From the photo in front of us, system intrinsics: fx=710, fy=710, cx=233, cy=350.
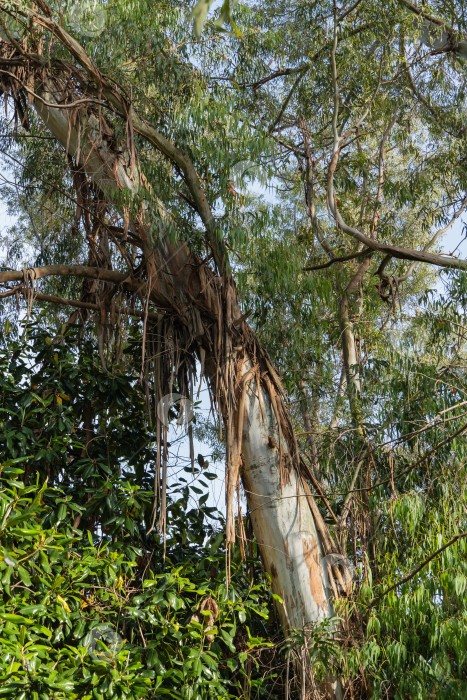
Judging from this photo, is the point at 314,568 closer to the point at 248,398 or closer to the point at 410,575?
the point at 410,575

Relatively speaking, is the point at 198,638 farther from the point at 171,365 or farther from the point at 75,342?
the point at 75,342

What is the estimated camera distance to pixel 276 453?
14.9 ft

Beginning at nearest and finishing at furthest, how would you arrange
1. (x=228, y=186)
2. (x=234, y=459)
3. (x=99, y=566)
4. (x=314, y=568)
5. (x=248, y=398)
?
(x=99, y=566)
(x=234, y=459)
(x=314, y=568)
(x=248, y=398)
(x=228, y=186)

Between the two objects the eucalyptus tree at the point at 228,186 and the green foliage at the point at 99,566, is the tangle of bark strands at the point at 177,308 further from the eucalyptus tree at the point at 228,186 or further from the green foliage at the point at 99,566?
the green foliage at the point at 99,566

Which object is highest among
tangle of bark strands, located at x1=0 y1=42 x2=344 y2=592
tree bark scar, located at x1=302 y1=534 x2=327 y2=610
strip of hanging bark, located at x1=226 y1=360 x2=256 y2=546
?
tangle of bark strands, located at x1=0 y1=42 x2=344 y2=592

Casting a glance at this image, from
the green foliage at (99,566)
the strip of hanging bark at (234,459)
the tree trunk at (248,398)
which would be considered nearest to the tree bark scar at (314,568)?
the tree trunk at (248,398)

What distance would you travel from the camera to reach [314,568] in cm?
436

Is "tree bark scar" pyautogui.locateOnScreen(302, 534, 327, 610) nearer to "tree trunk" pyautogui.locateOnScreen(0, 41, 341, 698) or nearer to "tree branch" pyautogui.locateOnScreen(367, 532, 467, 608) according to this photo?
"tree trunk" pyautogui.locateOnScreen(0, 41, 341, 698)

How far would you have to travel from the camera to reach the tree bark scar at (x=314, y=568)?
427 centimetres

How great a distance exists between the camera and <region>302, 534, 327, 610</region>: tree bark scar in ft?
14.0

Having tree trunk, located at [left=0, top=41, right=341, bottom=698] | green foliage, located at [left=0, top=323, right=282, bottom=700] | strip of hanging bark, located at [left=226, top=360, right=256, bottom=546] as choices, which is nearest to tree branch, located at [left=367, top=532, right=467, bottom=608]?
tree trunk, located at [left=0, top=41, right=341, bottom=698]

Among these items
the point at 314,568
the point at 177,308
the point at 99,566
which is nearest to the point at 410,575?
the point at 314,568

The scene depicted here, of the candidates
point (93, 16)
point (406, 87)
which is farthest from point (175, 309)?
point (406, 87)

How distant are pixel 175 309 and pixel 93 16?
3124 millimetres
